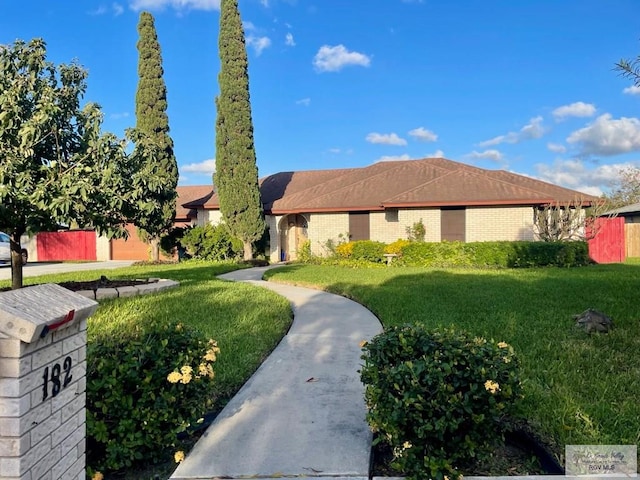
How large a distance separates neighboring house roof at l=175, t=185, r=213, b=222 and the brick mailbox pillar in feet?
63.3

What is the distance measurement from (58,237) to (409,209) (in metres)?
20.0

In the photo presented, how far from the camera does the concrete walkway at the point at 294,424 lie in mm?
2758

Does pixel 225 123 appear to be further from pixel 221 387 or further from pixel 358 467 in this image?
pixel 358 467

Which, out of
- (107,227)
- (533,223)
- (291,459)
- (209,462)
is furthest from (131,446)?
(533,223)

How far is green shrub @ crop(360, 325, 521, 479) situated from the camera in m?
2.54

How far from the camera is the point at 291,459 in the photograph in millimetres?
2838

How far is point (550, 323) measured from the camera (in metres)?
6.17

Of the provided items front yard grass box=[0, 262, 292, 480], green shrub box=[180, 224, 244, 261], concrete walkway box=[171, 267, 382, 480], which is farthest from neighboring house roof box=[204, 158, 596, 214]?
concrete walkway box=[171, 267, 382, 480]

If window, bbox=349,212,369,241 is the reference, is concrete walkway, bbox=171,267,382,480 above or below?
below

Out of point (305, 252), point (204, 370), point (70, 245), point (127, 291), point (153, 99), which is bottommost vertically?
point (127, 291)

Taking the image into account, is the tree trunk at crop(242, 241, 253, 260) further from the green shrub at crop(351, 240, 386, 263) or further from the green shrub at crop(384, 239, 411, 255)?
the green shrub at crop(384, 239, 411, 255)

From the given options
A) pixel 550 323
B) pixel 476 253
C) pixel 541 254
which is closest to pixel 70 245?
pixel 476 253

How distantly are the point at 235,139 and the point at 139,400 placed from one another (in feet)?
52.8

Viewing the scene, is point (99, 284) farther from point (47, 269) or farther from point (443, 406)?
point (47, 269)
